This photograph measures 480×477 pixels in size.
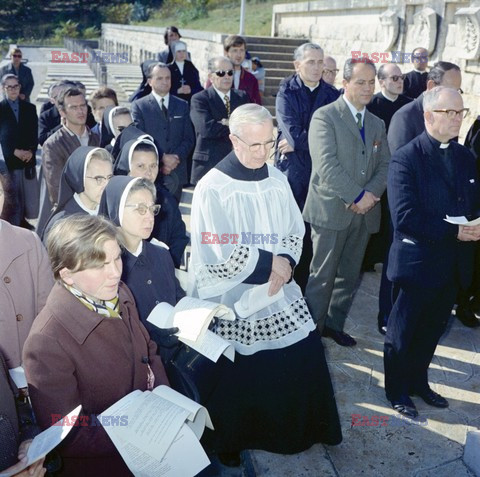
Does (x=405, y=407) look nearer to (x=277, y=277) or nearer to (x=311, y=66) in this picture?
(x=277, y=277)

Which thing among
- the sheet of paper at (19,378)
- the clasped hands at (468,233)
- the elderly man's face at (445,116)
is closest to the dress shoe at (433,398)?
the clasped hands at (468,233)

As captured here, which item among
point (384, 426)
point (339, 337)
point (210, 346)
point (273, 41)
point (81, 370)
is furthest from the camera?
point (273, 41)

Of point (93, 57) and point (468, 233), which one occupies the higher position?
point (93, 57)

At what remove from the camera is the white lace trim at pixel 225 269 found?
3.57 m

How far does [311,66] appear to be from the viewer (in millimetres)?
6004

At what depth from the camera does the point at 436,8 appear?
9289mm

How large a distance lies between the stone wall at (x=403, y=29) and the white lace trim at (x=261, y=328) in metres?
6.03

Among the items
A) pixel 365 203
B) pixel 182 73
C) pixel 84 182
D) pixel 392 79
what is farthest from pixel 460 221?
pixel 182 73

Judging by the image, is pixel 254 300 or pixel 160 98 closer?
pixel 254 300

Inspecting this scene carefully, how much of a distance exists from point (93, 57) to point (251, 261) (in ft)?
81.3

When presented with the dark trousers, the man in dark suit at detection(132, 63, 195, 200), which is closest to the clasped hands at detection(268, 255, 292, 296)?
the dark trousers

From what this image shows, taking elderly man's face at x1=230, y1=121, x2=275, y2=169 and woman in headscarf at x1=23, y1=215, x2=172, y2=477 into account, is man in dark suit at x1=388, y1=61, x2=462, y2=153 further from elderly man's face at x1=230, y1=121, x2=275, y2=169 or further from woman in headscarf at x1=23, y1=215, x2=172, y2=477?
woman in headscarf at x1=23, y1=215, x2=172, y2=477

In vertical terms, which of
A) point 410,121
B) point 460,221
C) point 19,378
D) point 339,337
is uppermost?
point 410,121

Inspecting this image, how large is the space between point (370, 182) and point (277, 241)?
62.6 inches
